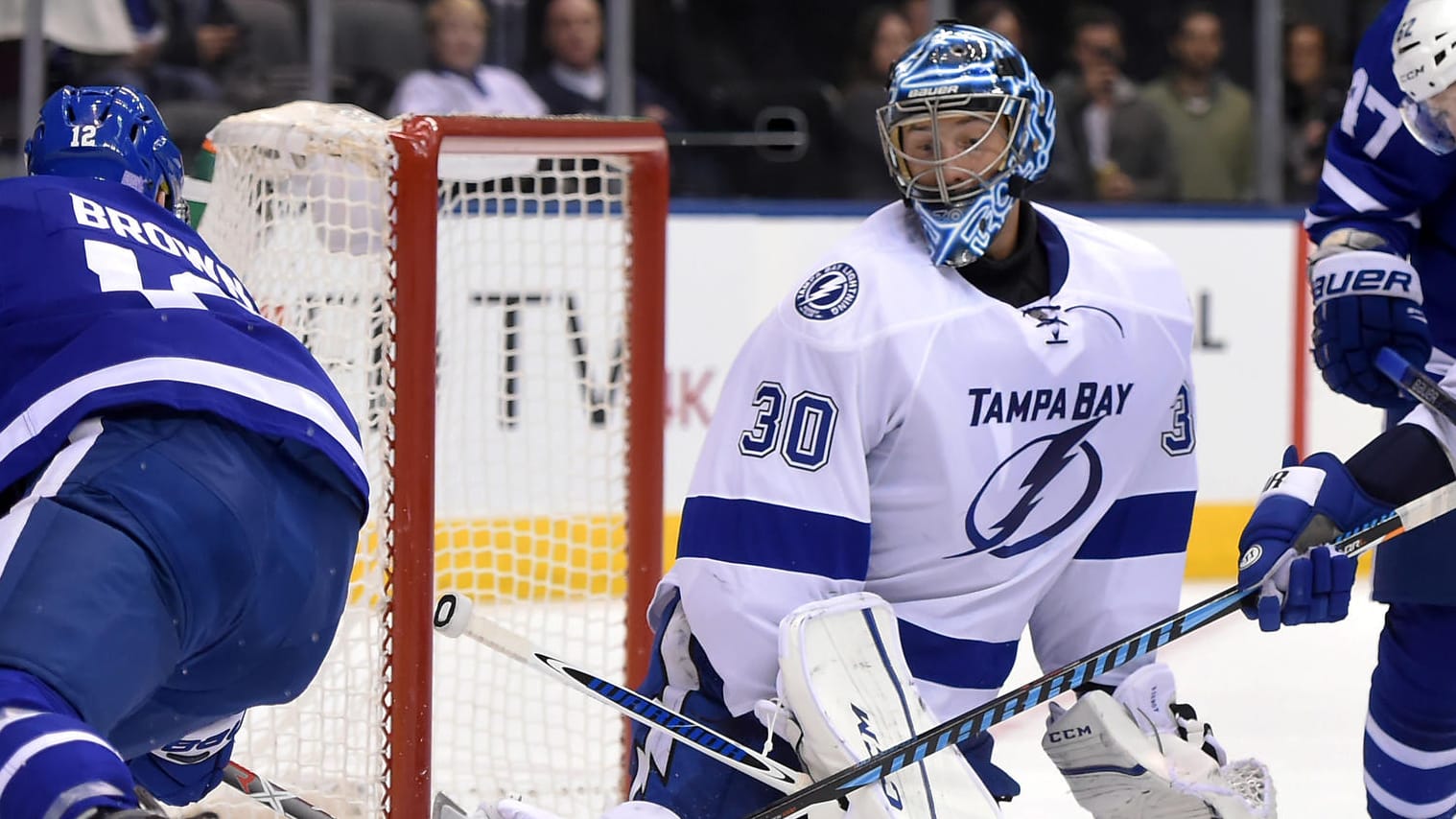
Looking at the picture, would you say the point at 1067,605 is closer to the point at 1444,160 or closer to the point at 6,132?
the point at 1444,160

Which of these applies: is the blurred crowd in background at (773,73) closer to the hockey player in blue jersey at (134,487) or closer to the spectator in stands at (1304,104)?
the spectator in stands at (1304,104)

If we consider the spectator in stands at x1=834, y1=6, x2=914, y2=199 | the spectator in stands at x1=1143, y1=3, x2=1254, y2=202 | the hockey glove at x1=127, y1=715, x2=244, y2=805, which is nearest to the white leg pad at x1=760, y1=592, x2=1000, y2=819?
the hockey glove at x1=127, y1=715, x2=244, y2=805

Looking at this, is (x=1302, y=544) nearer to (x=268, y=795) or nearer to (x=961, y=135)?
(x=961, y=135)

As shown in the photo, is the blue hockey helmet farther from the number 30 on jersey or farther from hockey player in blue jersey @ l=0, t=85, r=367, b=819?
the number 30 on jersey

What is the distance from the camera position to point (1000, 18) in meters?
5.39

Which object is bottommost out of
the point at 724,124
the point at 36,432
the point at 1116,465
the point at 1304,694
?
the point at 1304,694

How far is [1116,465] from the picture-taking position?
2295mm

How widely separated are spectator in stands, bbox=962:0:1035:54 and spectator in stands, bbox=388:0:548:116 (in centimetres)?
112

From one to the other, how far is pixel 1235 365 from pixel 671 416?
1402 mm

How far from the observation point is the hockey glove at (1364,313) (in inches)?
102

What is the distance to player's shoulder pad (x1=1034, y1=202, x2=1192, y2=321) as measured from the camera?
2.30 meters

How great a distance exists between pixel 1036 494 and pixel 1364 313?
616 millimetres

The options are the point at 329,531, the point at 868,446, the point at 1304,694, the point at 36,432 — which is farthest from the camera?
the point at 1304,694

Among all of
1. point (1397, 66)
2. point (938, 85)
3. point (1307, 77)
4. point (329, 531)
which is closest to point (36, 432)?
point (329, 531)
